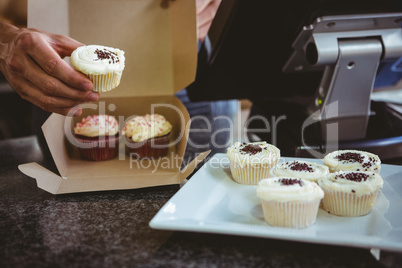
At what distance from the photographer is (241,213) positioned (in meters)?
0.98

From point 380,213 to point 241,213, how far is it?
353mm

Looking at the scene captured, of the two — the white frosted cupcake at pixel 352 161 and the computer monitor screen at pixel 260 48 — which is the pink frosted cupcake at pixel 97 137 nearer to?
the computer monitor screen at pixel 260 48

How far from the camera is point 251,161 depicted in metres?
1.21

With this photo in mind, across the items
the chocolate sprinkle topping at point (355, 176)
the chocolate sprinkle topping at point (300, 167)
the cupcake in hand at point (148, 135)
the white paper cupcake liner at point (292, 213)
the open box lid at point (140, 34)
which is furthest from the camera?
the cupcake in hand at point (148, 135)

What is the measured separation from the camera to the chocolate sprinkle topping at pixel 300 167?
113 cm

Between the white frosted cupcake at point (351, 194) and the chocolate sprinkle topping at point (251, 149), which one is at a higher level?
the chocolate sprinkle topping at point (251, 149)

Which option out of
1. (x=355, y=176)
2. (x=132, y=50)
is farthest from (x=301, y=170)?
(x=132, y=50)

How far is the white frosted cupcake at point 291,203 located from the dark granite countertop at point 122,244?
78 mm

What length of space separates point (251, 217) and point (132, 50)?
0.90 meters

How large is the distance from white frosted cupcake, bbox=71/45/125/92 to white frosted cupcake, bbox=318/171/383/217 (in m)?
0.79

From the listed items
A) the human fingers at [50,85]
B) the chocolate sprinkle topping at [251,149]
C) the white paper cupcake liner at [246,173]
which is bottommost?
the white paper cupcake liner at [246,173]

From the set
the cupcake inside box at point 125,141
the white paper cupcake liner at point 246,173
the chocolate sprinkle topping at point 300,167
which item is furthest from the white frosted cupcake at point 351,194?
the cupcake inside box at point 125,141

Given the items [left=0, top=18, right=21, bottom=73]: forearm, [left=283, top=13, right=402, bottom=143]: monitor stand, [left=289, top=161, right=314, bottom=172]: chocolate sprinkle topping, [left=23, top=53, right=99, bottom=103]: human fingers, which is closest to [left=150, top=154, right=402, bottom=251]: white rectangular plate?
[left=289, top=161, right=314, bottom=172]: chocolate sprinkle topping

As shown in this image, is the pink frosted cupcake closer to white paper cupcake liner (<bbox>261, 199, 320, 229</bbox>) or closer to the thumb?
the thumb
